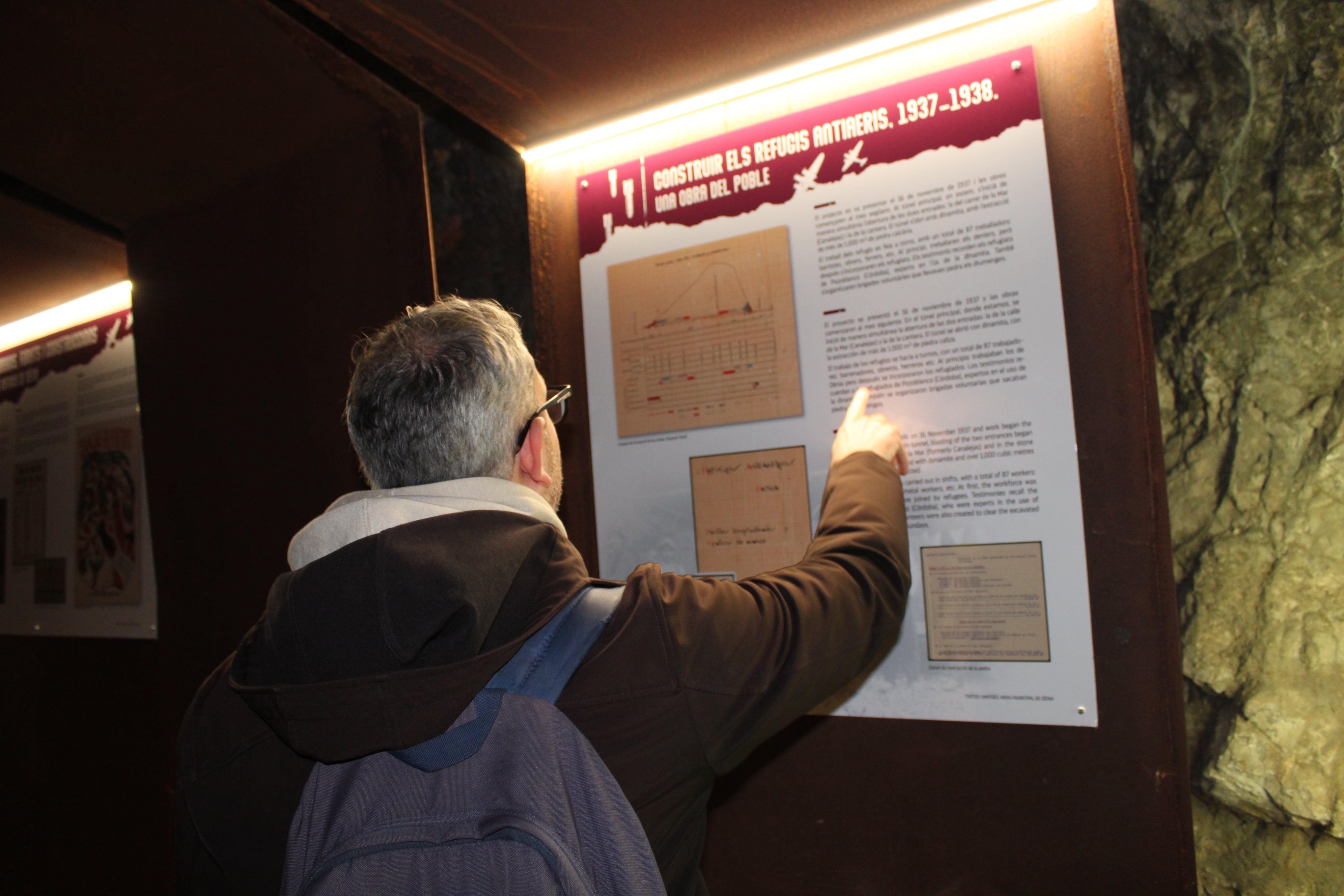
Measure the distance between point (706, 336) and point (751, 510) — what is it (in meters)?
0.42

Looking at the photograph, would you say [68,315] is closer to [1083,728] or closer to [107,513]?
[107,513]

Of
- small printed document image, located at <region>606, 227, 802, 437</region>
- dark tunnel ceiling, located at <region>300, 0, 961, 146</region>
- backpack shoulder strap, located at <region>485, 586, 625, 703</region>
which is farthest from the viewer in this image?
small printed document image, located at <region>606, 227, 802, 437</region>

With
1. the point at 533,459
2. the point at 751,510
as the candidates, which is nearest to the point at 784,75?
the point at 751,510

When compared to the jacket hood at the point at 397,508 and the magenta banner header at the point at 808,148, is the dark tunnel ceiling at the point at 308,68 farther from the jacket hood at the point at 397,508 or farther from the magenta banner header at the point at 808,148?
the jacket hood at the point at 397,508

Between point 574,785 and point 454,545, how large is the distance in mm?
304

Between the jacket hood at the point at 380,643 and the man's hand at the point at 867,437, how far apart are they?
866 mm

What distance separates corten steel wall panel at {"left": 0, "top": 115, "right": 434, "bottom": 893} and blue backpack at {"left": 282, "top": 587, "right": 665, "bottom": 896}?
1241 millimetres

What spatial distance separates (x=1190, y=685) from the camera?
1710 millimetres

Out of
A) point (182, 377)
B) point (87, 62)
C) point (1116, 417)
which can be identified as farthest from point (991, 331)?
point (182, 377)

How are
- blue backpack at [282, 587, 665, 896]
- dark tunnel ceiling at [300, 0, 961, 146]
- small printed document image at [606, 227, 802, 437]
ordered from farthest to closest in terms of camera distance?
small printed document image at [606, 227, 802, 437] < dark tunnel ceiling at [300, 0, 961, 146] < blue backpack at [282, 587, 665, 896]

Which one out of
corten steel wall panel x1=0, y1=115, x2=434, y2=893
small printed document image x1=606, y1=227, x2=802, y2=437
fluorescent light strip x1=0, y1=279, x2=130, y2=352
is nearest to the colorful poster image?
corten steel wall panel x1=0, y1=115, x2=434, y2=893

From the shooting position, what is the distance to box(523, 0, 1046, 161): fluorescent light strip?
5.13ft

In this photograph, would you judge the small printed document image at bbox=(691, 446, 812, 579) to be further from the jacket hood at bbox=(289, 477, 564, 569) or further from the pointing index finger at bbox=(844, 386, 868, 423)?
the jacket hood at bbox=(289, 477, 564, 569)

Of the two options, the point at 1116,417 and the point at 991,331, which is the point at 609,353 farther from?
the point at 1116,417
